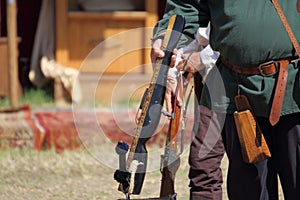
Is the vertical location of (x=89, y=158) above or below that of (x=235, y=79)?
below

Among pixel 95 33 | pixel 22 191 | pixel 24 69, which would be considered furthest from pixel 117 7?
pixel 22 191

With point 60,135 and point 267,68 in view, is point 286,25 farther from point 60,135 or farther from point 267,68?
point 60,135

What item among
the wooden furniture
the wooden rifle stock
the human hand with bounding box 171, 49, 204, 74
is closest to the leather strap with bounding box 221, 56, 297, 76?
the wooden rifle stock

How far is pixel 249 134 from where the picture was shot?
342 centimetres

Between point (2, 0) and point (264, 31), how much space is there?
6.63 meters

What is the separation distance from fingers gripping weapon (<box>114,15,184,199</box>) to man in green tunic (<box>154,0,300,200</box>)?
18cm

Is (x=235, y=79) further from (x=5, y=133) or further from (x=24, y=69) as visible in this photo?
(x=24, y=69)

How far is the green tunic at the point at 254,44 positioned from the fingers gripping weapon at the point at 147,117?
0.67ft

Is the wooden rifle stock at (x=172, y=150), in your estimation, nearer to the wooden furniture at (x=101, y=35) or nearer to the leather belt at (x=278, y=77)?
the leather belt at (x=278, y=77)

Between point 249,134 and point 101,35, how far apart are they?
5977 millimetres

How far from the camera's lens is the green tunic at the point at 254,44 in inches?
130

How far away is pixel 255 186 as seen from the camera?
11.5 ft

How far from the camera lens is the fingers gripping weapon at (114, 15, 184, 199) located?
11.7 ft

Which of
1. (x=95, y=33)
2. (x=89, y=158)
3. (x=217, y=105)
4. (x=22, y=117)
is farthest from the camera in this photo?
(x=95, y=33)
